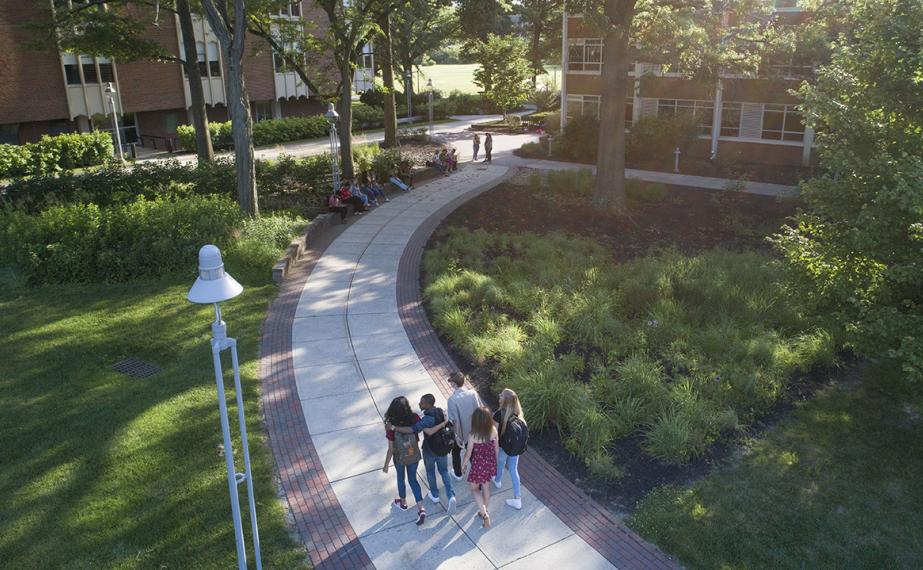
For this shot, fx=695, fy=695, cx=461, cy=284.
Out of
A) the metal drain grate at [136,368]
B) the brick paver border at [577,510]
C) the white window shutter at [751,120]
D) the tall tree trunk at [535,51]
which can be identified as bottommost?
the brick paver border at [577,510]

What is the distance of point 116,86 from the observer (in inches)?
1448

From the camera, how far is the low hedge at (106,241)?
14.8m

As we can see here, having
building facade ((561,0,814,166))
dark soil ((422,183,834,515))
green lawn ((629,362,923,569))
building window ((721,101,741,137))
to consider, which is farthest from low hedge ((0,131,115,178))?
green lawn ((629,362,923,569))

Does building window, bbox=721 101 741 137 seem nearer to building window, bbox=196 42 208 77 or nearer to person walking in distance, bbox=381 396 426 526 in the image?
building window, bbox=196 42 208 77

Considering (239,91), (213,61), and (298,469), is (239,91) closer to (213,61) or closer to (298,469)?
(298,469)

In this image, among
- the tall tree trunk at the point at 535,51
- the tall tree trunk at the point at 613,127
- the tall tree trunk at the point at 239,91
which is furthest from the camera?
the tall tree trunk at the point at 535,51

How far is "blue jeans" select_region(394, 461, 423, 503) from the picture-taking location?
7473 millimetres

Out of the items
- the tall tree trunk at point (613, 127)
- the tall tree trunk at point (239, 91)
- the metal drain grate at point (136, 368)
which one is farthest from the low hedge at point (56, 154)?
the metal drain grate at point (136, 368)

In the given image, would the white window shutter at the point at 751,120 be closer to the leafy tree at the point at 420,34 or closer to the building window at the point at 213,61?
the leafy tree at the point at 420,34

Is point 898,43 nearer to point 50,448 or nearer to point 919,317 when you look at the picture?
point 919,317

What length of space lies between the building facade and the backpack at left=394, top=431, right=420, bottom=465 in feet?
79.1

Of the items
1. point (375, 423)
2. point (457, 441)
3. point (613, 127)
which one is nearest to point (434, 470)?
point (457, 441)

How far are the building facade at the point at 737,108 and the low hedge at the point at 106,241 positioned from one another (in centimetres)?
1918

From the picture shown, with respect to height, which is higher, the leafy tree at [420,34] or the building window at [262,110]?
the leafy tree at [420,34]
